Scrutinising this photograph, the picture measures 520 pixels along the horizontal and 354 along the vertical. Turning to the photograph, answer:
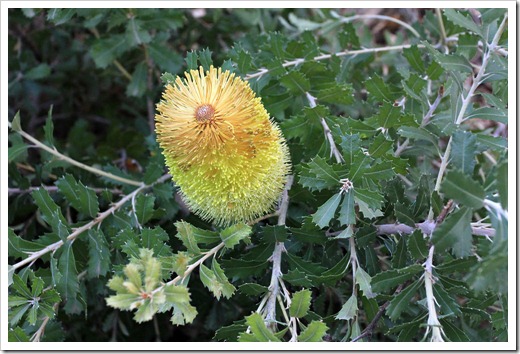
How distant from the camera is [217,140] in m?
1.28

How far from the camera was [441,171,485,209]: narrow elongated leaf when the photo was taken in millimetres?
1119

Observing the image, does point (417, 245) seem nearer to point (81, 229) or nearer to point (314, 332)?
point (314, 332)

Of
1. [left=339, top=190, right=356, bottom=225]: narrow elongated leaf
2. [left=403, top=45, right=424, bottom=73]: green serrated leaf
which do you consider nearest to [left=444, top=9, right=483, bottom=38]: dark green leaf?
[left=403, top=45, right=424, bottom=73]: green serrated leaf

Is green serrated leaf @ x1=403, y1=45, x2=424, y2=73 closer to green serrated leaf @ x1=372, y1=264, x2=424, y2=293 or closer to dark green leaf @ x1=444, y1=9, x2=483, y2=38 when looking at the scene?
dark green leaf @ x1=444, y1=9, x2=483, y2=38

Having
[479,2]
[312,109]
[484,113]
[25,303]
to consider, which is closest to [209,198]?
[312,109]

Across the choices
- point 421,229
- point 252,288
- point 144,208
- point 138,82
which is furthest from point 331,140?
point 138,82

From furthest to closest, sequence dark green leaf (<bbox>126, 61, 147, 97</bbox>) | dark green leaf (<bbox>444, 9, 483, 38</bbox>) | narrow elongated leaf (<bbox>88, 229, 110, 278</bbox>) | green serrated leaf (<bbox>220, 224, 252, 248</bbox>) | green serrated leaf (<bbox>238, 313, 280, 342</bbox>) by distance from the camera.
Answer: dark green leaf (<bbox>126, 61, 147, 97</bbox>) < narrow elongated leaf (<bbox>88, 229, 110, 278</bbox>) < dark green leaf (<bbox>444, 9, 483, 38</bbox>) < green serrated leaf (<bbox>220, 224, 252, 248</bbox>) < green serrated leaf (<bbox>238, 313, 280, 342</bbox>)

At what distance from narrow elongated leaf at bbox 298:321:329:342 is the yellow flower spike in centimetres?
34

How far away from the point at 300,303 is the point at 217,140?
1.38 feet

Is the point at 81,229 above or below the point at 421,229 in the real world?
above

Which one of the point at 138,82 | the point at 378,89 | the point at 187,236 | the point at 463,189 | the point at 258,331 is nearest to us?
the point at 463,189

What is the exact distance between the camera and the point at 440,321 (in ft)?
4.52

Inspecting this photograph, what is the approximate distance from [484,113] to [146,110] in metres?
1.67

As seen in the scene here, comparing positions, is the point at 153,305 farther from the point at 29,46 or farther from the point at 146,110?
the point at 29,46
